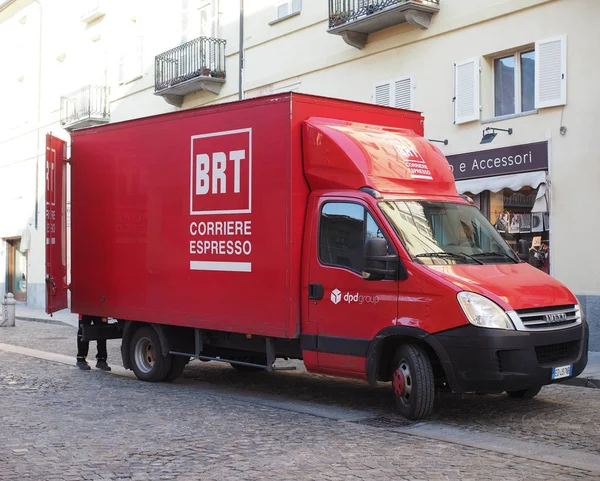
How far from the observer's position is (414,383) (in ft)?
27.3

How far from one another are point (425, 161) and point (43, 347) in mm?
9881

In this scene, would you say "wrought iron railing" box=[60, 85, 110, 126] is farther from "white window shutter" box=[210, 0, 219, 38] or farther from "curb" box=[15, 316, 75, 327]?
"curb" box=[15, 316, 75, 327]

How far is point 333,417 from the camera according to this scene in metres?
8.79

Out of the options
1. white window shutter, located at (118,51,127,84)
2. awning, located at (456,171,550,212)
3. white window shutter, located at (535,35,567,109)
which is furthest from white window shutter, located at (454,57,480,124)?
white window shutter, located at (118,51,127,84)

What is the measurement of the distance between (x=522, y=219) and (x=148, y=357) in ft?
24.1

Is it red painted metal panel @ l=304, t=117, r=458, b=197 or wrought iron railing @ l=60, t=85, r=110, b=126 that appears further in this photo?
wrought iron railing @ l=60, t=85, r=110, b=126

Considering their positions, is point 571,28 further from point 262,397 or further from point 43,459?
point 43,459

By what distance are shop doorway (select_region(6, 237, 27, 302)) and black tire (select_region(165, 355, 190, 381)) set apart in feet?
80.7

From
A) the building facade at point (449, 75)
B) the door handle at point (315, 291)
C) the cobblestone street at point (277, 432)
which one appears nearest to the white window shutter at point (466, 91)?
the building facade at point (449, 75)

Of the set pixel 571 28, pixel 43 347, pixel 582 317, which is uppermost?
pixel 571 28

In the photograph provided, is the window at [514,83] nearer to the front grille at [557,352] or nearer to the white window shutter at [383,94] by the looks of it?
the white window shutter at [383,94]

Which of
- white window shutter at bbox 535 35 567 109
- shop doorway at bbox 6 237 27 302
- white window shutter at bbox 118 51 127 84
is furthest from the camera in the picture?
shop doorway at bbox 6 237 27 302

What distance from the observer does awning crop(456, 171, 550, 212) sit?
14.9 metres

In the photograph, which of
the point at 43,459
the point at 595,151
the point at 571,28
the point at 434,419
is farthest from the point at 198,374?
the point at 571,28
